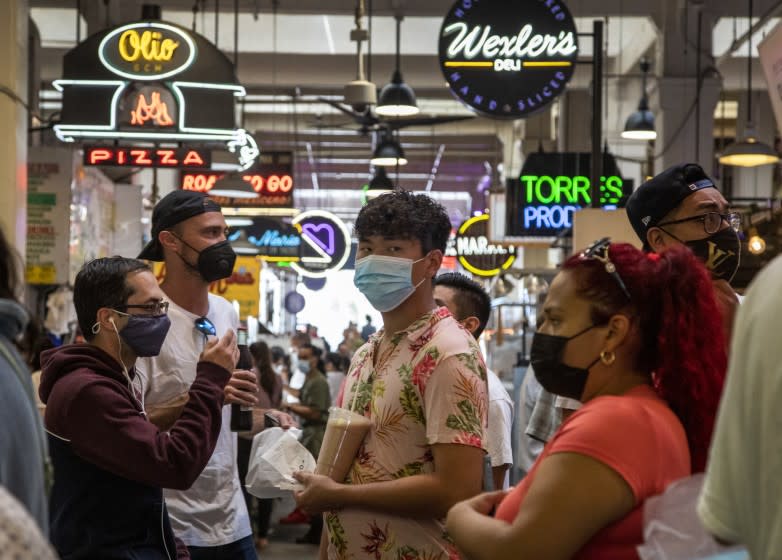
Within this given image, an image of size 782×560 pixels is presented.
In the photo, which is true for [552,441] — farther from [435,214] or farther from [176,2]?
[176,2]

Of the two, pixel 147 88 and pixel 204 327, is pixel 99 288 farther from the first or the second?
pixel 147 88

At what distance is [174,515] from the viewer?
4309mm

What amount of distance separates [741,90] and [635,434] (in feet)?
68.5

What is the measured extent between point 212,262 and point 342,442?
133 centimetres

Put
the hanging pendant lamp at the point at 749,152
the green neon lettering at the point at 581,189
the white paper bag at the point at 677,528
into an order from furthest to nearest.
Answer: the hanging pendant lamp at the point at 749,152 < the green neon lettering at the point at 581,189 < the white paper bag at the point at 677,528

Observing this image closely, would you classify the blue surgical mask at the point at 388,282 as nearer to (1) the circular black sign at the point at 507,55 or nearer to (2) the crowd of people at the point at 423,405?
(2) the crowd of people at the point at 423,405

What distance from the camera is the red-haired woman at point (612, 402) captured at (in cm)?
230

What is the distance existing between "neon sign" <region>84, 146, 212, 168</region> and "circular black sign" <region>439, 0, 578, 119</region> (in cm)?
258

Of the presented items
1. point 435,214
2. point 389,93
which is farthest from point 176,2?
point 435,214

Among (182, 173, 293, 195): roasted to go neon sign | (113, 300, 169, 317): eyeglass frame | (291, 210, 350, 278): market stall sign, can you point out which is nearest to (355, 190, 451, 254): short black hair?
(113, 300, 169, 317): eyeglass frame

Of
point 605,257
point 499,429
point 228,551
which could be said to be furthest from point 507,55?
point 605,257

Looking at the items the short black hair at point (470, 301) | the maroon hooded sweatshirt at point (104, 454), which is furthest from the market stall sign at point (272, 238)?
the maroon hooded sweatshirt at point (104, 454)

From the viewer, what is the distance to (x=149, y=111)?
8.99 meters

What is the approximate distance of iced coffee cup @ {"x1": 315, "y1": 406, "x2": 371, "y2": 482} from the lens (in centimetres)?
344
